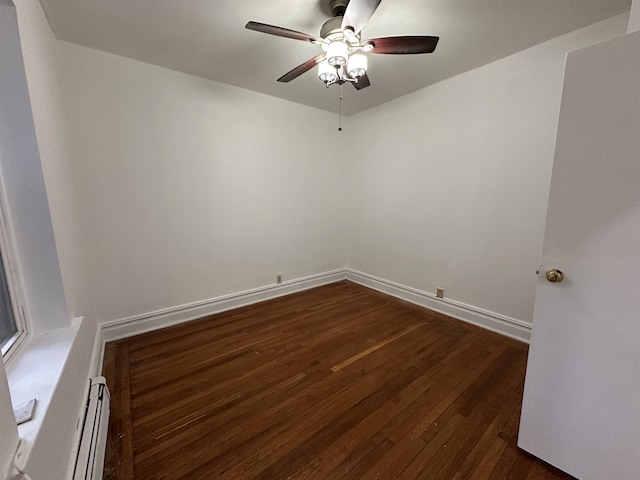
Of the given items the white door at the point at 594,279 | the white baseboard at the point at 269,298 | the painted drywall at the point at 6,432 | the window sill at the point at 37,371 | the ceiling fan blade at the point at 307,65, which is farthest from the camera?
the white baseboard at the point at 269,298

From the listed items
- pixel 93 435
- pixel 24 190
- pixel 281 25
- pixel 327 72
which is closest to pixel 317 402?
pixel 93 435

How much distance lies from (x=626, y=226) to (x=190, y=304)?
316cm

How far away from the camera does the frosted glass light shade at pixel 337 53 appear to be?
63.8 inches

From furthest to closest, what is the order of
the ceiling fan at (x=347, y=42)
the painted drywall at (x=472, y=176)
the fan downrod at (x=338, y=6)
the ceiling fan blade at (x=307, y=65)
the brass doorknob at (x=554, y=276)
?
1. the painted drywall at (x=472, y=176)
2. the ceiling fan blade at (x=307, y=65)
3. the fan downrod at (x=338, y=6)
4. the ceiling fan at (x=347, y=42)
5. the brass doorknob at (x=554, y=276)

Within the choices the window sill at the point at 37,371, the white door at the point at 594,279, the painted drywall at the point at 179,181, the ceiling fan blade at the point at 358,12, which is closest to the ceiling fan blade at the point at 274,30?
the ceiling fan blade at the point at 358,12

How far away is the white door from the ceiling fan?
0.83 meters

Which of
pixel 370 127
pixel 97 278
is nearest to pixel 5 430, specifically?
pixel 97 278

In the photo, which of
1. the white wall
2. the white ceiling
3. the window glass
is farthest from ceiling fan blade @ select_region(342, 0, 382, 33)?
the window glass

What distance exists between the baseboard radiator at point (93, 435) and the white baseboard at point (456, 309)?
9.55ft

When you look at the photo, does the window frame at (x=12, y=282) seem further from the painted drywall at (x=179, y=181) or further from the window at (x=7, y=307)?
the painted drywall at (x=179, y=181)

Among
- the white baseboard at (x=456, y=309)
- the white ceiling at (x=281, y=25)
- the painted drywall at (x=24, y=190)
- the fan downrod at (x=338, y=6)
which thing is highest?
the white ceiling at (x=281, y=25)

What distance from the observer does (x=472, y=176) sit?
8.39ft

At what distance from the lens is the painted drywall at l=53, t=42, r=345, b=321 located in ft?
7.03

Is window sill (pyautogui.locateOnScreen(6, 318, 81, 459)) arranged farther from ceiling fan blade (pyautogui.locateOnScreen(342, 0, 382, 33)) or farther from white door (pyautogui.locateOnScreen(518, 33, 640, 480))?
ceiling fan blade (pyautogui.locateOnScreen(342, 0, 382, 33))
